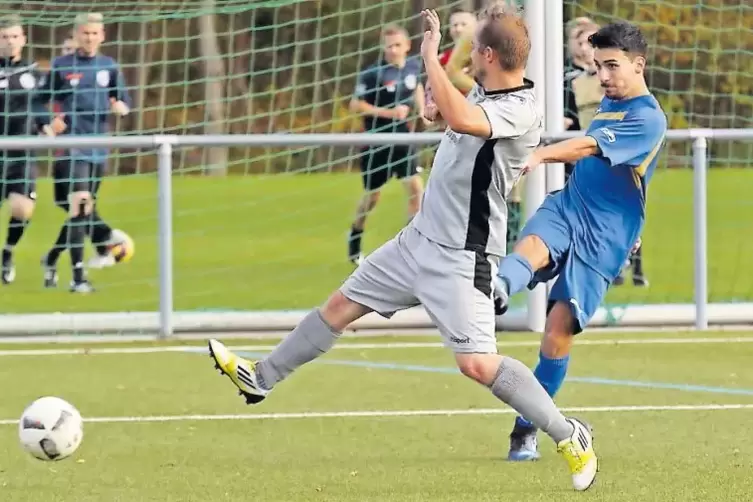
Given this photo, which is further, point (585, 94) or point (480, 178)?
point (585, 94)

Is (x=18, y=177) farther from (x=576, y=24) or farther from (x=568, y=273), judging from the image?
(x=568, y=273)

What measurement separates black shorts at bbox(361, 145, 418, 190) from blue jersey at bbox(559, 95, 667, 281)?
15.7 ft

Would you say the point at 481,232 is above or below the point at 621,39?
below

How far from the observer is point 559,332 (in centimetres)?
639

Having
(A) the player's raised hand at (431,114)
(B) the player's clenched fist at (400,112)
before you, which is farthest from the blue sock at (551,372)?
(B) the player's clenched fist at (400,112)

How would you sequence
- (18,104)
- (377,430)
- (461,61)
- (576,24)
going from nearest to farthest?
(377,430)
(461,61)
(576,24)
(18,104)

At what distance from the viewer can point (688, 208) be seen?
799 inches

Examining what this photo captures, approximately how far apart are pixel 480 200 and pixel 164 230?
178 inches

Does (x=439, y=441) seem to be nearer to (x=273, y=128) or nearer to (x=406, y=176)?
(x=406, y=176)

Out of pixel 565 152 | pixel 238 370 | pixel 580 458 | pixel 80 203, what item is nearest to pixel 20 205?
pixel 80 203

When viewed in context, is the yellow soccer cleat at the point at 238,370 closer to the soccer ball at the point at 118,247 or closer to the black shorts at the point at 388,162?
the black shorts at the point at 388,162

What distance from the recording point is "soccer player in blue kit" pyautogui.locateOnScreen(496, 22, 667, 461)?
20.8 feet

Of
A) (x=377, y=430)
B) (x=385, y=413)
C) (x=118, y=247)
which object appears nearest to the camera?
(x=377, y=430)

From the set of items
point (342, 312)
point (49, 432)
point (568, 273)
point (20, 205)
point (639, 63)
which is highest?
point (639, 63)
